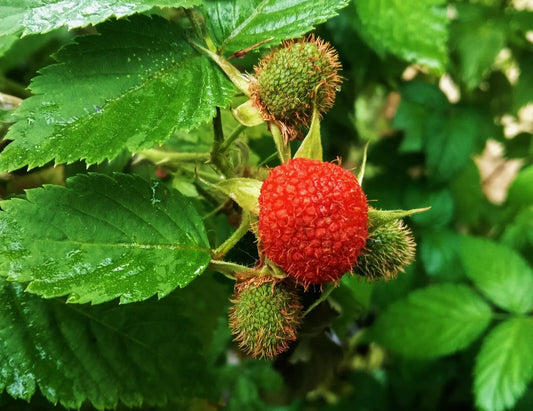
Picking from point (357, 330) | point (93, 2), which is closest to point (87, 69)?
point (93, 2)

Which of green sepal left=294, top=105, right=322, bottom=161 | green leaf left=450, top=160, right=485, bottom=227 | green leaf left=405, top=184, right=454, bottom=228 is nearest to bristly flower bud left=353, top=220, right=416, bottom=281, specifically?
green sepal left=294, top=105, right=322, bottom=161

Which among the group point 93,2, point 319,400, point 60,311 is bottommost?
point 319,400

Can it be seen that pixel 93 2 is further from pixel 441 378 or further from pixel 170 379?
pixel 441 378

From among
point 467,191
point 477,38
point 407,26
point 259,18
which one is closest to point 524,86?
point 477,38

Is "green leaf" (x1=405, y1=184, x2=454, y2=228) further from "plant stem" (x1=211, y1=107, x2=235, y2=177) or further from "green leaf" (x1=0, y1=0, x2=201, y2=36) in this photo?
"green leaf" (x1=0, y1=0, x2=201, y2=36)

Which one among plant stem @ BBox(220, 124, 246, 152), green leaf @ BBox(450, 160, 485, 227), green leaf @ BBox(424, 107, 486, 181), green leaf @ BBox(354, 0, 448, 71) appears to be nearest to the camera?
plant stem @ BBox(220, 124, 246, 152)

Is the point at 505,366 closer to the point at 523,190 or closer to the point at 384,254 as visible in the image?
the point at 523,190
